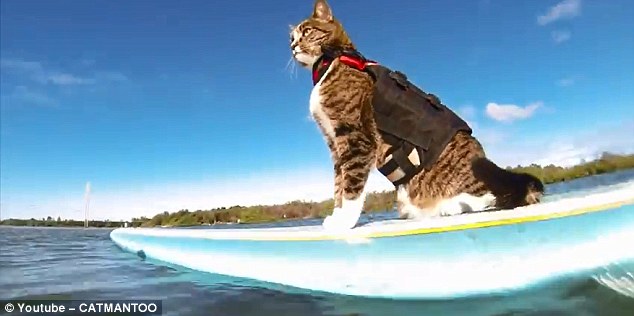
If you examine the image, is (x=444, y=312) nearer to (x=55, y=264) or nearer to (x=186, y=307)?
(x=186, y=307)

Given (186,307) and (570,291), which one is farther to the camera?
(186,307)

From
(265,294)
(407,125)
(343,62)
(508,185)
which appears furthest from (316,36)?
(265,294)

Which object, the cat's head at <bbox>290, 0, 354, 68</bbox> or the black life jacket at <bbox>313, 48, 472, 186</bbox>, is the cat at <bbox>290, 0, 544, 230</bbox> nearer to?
the black life jacket at <bbox>313, 48, 472, 186</bbox>

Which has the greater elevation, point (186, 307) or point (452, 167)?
point (452, 167)

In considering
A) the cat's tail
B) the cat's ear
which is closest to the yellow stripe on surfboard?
the cat's tail

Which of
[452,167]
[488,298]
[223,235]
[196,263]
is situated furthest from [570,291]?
[196,263]

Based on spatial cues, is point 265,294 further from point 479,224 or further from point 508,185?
point 508,185

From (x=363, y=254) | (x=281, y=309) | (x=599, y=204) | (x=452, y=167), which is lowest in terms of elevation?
(x=281, y=309)
